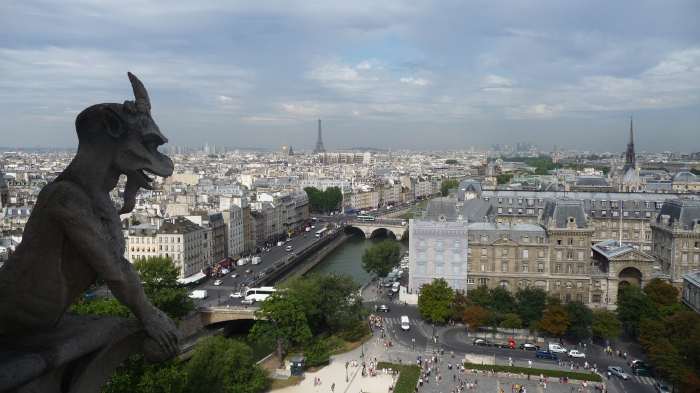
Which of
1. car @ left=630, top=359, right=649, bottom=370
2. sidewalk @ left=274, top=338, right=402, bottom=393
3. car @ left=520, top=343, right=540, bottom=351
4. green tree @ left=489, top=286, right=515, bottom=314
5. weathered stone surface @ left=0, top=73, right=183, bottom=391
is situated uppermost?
weathered stone surface @ left=0, top=73, right=183, bottom=391

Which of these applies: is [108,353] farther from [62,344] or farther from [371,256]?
[371,256]

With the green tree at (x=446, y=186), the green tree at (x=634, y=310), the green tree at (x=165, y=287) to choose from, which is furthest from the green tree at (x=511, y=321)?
the green tree at (x=446, y=186)

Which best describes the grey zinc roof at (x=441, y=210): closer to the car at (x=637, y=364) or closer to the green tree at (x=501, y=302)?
the green tree at (x=501, y=302)

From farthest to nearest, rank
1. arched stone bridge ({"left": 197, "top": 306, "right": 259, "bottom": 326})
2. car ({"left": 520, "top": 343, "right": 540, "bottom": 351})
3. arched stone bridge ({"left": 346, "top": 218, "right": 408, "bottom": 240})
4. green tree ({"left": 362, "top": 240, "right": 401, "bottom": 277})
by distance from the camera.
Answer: arched stone bridge ({"left": 346, "top": 218, "right": 408, "bottom": 240}) < green tree ({"left": 362, "top": 240, "right": 401, "bottom": 277}) < arched stone bridge ({"left": 197, "top": 306, "right": 259, "bottom": 326}) < car ({"left": 520, "top": 343, "right": 540, "bottom": 351})

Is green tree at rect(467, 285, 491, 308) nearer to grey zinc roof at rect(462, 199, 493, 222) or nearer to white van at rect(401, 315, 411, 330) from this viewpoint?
white van at rect(401, 315, 411, 330)

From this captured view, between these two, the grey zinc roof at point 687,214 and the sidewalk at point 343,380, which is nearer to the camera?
the sidewalk at point 343,380

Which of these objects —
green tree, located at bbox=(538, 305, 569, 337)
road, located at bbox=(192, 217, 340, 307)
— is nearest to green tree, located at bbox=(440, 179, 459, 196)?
road, located at bbox=(192, 217, 340, 307)

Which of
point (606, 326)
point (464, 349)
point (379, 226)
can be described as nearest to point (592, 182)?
point (379, 226)
